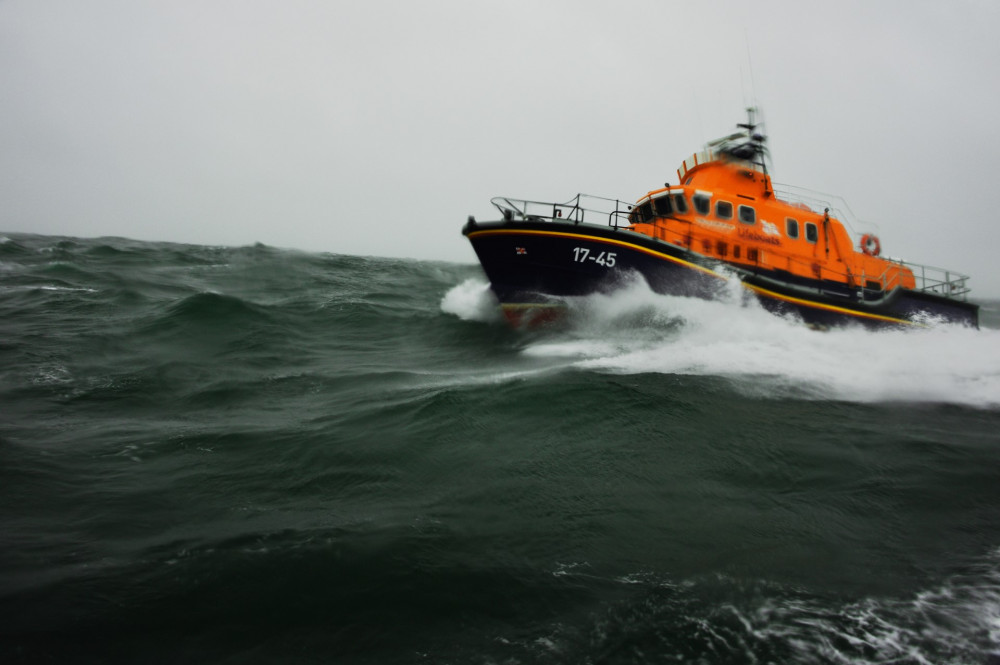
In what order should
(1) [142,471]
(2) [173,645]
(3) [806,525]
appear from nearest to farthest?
(2) [173,645] < (3) [806,525] < (1) [142,471]

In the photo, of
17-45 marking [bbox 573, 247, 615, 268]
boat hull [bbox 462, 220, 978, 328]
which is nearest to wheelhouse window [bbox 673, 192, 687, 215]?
boat hull [bbox 462, 220, 978, 328]

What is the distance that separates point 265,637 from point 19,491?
300cm

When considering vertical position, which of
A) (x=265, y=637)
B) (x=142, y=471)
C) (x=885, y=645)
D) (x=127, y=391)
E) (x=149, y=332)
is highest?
(x=149, y=332)

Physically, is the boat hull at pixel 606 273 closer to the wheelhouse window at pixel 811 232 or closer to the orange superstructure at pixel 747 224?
the orange superstructure at pixel 747 224

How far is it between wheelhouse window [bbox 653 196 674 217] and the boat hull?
1.67 m

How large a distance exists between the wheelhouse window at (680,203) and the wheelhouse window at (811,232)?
9.99ft

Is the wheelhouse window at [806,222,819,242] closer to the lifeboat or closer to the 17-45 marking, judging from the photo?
the lifeboat

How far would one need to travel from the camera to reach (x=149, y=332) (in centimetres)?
953

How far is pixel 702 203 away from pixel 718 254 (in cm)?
113

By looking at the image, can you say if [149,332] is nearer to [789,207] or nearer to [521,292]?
[521,292]

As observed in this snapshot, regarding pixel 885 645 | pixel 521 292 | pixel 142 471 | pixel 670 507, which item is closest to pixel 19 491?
pixel 142 471

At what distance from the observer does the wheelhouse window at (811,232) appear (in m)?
11.9

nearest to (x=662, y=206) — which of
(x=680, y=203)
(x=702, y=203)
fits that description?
(x=680, y=203)

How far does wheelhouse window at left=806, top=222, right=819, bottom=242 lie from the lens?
1195 cm
